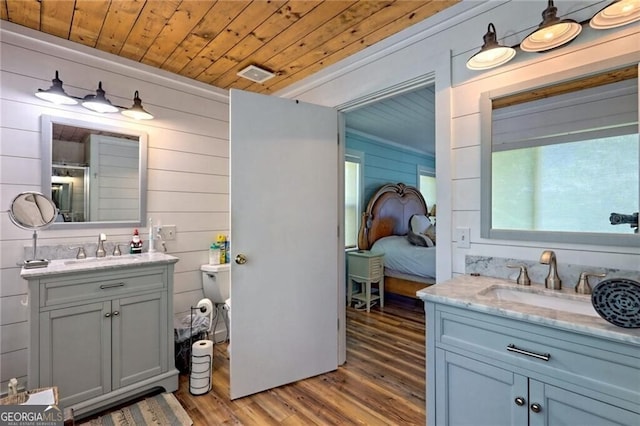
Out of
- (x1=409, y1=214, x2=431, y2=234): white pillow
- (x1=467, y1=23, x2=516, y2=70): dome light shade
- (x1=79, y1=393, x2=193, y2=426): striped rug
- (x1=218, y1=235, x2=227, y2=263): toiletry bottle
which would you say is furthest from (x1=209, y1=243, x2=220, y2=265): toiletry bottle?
(x1=409, y1=214, x2=431, y2=234): white pillow

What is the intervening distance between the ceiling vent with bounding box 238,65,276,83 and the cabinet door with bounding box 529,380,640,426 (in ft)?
8.75

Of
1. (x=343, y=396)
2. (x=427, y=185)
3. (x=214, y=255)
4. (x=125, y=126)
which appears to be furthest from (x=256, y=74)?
(x=427, y=185)

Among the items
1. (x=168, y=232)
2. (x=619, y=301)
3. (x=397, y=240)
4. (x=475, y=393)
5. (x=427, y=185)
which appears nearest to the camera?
(x=619, y=301)

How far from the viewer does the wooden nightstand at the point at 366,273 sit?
12.6 ft

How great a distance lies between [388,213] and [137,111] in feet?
11.5

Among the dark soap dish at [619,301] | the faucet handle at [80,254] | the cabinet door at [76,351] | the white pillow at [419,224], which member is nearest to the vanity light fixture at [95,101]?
the faucet handle at [80,254]

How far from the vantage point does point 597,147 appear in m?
1.37

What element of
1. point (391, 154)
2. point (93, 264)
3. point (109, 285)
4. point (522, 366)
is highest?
point (391, 154)

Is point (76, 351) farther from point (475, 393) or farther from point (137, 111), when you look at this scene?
point (475, 393)

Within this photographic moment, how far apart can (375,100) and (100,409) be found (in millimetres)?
2737

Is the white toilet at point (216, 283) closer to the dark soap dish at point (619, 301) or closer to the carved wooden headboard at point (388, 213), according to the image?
the carved wooden headboard at point (388, 213)

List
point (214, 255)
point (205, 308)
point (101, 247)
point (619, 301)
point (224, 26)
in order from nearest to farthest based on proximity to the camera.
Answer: point (619, 301)
point (224, 26)
point (101, 247)
point (205, 308)
point (214, 255)

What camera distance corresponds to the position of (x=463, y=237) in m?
1.74

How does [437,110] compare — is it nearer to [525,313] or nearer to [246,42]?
[525,313]
